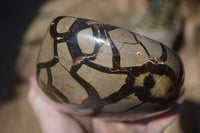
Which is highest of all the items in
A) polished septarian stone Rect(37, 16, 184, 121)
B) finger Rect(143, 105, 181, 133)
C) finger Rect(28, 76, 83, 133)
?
polished septarian stone Rect(37, 16, 184, 121)

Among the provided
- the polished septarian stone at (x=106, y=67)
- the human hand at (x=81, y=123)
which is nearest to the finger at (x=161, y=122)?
the human hand at (x=81, y=123)

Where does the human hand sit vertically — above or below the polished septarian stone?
below

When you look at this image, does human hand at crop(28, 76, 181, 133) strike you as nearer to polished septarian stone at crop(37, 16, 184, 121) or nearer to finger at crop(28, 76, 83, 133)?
finger at crop(28, 76, 83, 133)

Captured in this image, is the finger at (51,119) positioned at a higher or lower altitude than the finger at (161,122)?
higher

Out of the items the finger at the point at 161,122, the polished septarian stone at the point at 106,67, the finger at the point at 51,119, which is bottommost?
the finger at the point at 161,122

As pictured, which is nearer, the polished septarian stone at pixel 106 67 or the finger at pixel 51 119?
the polished septarian stone at pixel 106 67

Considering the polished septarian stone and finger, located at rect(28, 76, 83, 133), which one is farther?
finger, located at rect(28, 76, 83, 133)

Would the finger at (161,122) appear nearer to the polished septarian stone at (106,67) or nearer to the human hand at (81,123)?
the human hand at (81,123)

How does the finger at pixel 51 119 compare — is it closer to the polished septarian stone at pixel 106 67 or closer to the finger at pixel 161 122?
the polished septarian stone at pixel 106 67

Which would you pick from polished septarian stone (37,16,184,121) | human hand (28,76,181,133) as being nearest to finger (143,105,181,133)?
human hand (28,76,181,133)
